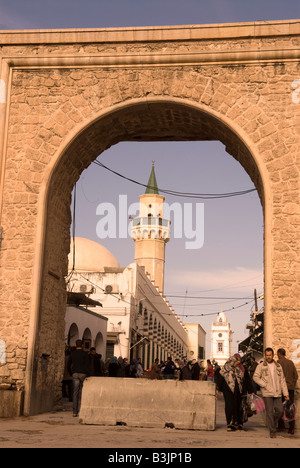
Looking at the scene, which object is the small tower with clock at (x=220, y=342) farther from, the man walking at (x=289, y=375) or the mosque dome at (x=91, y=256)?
the man walking at (x=289, y=375)

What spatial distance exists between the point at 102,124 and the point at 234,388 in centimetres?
585

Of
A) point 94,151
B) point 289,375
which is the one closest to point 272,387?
point 289,375

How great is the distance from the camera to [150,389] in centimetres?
998

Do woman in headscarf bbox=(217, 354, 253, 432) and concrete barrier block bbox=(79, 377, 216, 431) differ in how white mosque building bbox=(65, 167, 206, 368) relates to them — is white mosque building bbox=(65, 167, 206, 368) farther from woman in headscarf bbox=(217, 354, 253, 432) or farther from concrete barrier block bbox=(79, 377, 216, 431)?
woman in headscarf bbox=(217, 354, 253, 432)

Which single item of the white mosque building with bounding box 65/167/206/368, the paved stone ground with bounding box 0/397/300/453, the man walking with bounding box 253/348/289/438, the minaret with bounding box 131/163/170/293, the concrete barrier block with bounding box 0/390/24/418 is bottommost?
the paved stone ground with bounding box 0/397/300/453

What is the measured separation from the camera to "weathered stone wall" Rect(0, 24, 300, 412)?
11555 millimetres

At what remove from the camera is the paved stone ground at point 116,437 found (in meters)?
7.42

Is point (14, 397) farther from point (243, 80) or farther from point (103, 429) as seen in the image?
point (243, 80)

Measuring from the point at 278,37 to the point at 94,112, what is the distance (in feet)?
12.8

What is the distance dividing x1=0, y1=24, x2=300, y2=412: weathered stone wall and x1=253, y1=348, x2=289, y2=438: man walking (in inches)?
70.9

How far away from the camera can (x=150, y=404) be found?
32.5 ft

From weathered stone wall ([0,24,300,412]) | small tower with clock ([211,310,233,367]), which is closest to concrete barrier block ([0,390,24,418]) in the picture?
Answer: weathered stone wall ([0,24,300,412])

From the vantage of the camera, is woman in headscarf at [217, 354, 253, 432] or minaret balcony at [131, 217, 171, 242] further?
minaret balcony at [131, 217, 171, 242]

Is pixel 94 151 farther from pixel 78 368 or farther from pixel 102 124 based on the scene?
pixel 78 368
